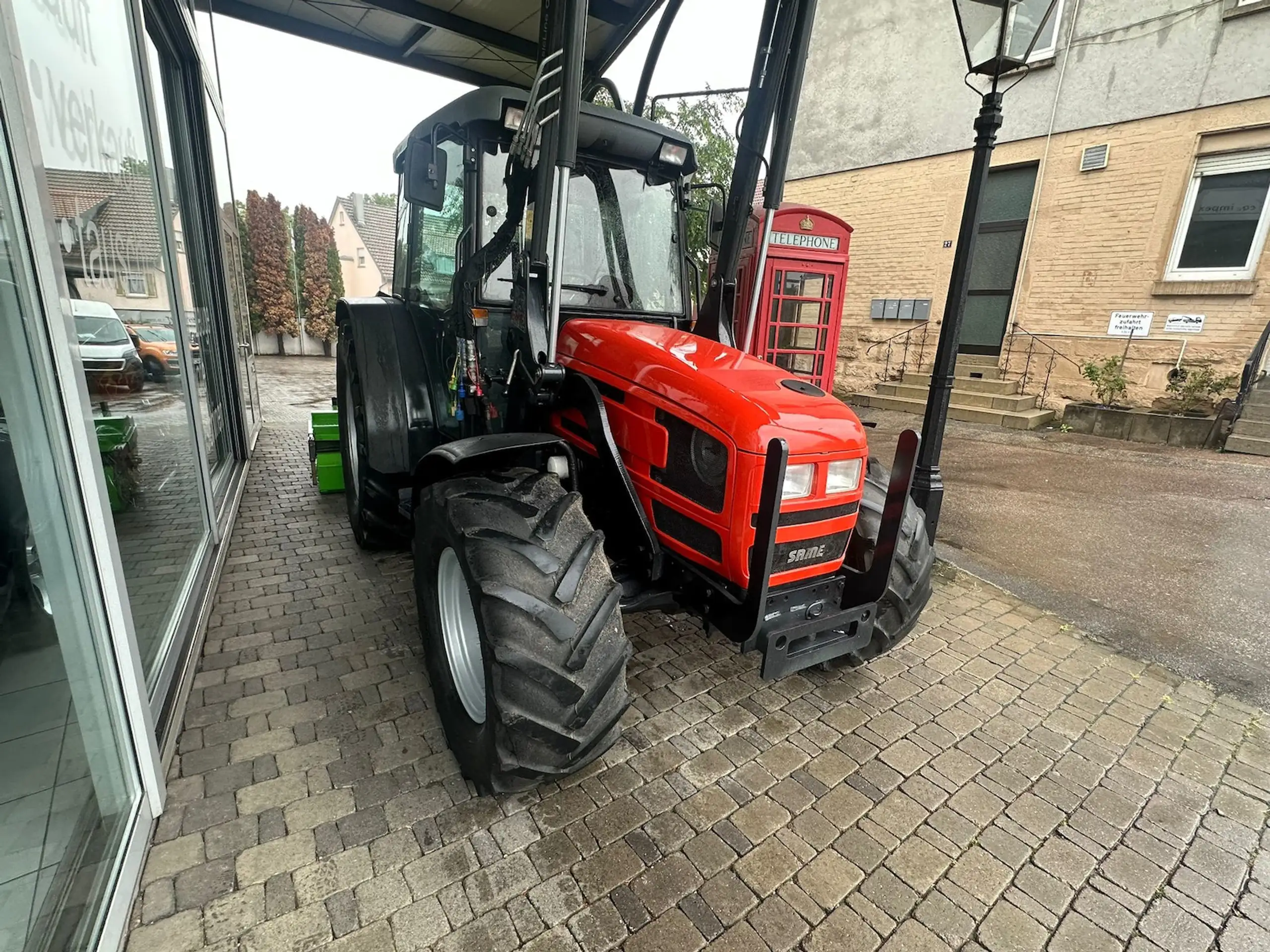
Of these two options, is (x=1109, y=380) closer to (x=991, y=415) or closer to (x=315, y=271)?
(x=991, y=415)

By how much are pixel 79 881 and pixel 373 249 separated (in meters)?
33.6

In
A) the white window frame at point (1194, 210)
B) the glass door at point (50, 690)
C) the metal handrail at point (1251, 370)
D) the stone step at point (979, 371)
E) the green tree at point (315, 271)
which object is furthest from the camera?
the green tree at point (315, 271)

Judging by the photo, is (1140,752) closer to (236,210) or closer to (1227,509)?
(1227,509)

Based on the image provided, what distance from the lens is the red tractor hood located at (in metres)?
1.84

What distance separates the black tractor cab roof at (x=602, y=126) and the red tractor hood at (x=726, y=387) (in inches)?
30.7

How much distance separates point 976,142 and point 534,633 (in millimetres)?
3481

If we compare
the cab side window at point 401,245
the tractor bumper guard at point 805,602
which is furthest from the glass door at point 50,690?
the cab side window at point 401,245

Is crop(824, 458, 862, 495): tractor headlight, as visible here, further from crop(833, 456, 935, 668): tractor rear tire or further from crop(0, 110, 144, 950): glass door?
crop(0, 110, 144, 950): glass door

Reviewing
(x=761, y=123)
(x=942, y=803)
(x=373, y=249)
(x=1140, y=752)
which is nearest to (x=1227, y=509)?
(x=1140, y=752)

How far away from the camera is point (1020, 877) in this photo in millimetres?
1773

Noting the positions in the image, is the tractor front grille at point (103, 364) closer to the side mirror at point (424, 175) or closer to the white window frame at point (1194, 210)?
the side mirror at point (424, 175)

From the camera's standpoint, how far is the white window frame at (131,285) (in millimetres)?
2502

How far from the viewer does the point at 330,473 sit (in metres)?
4.61

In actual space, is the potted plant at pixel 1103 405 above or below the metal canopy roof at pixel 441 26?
below
